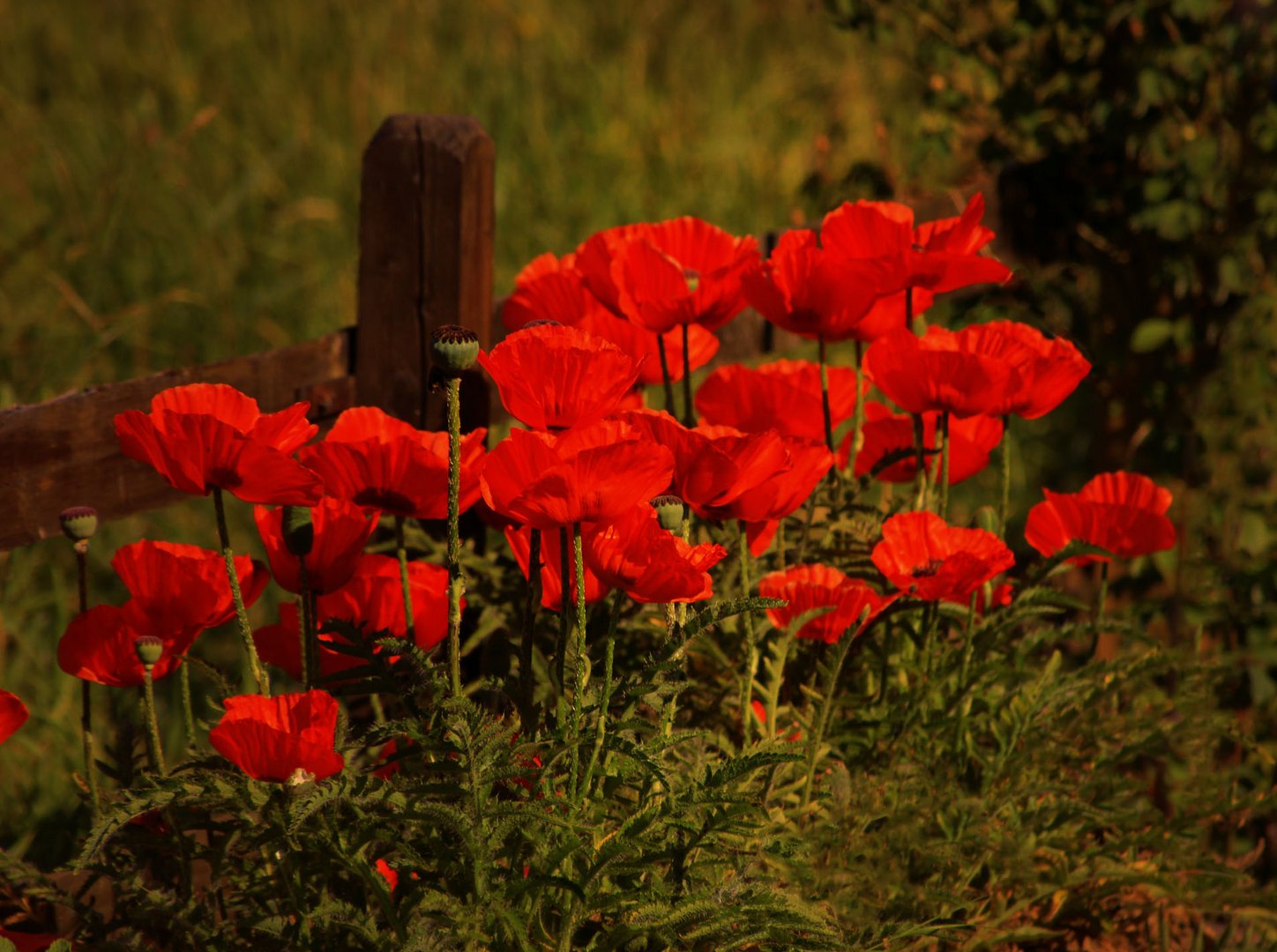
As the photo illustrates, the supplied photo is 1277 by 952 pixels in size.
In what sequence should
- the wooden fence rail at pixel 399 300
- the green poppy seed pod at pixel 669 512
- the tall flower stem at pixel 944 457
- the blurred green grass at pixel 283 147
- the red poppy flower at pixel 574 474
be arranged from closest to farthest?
the red poppy flower at pixel 574 474, the green poppy seed pod at pixel 669 512, the tall flower stem at pixel 944 457, the wooden fence rail at pixel 399 300, the blurred green grass at pixel 283 147

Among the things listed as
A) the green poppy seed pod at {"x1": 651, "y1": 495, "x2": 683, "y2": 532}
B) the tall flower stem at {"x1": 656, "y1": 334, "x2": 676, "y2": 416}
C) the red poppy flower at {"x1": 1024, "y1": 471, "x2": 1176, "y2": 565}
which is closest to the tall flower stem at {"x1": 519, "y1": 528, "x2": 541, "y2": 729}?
the green poppy seed pod at {"x1": 651, "y1": 495, "x2": 683, "y2": 532}

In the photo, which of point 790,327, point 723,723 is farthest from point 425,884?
point 790,327

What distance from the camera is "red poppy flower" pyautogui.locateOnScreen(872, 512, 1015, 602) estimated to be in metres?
1.46

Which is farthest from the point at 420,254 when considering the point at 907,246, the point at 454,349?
the point at 454,349

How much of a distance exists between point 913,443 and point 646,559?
76 cm

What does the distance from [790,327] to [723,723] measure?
49 centimetres

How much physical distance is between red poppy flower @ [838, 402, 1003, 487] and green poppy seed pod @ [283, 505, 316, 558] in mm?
748

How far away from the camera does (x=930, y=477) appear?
181cm

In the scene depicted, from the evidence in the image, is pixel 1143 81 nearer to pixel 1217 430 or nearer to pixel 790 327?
pixel 1217 430

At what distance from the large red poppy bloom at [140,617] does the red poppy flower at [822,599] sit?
54 centimetres

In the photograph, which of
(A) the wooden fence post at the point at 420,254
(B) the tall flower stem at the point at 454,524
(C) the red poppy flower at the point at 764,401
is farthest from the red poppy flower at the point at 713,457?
(A) the wooden fence post at the point at 420,254

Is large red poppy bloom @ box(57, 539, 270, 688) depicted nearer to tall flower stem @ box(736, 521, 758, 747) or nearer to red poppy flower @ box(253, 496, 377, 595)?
red poppy flower @ box(253, 496, 377, 595)

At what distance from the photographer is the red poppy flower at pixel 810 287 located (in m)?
1.56

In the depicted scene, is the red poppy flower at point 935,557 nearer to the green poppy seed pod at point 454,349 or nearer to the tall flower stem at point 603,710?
the tall flower stem at point 603,710
